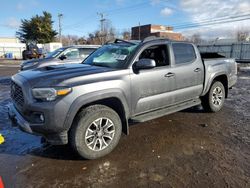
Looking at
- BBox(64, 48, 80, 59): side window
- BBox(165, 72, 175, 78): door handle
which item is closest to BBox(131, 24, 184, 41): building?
BBox(64, 48, 80, 59): side window

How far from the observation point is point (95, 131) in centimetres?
332

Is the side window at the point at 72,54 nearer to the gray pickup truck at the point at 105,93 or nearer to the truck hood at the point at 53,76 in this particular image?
the gray pickup truck at the point at 105,93

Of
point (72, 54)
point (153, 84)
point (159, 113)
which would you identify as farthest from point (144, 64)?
point (72, 54)

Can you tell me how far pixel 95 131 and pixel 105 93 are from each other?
63 cm

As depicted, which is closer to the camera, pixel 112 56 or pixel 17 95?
pixel 17 95

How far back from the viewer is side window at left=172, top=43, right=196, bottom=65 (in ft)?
14.8

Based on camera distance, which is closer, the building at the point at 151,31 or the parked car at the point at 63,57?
the parked car at the point at 63,57

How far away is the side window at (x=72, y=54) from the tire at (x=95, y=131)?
6.28 meters

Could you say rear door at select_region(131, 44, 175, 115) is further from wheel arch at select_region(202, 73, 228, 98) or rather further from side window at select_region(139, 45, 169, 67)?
wheel arch at select_region(202, 73, 228, 98)

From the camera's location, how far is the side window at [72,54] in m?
9.02

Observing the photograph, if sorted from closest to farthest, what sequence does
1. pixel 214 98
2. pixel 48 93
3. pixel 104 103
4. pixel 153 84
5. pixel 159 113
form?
pixel 48 93
pixel 104 103
pixel 153 84
pixel 159 113
pixel 214 98

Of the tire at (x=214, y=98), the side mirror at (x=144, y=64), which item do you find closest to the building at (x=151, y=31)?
the tire at (x=214, y=98)

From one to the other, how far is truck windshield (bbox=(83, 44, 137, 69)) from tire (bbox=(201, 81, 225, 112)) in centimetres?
252

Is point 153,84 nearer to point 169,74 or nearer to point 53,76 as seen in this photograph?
point 169,74
